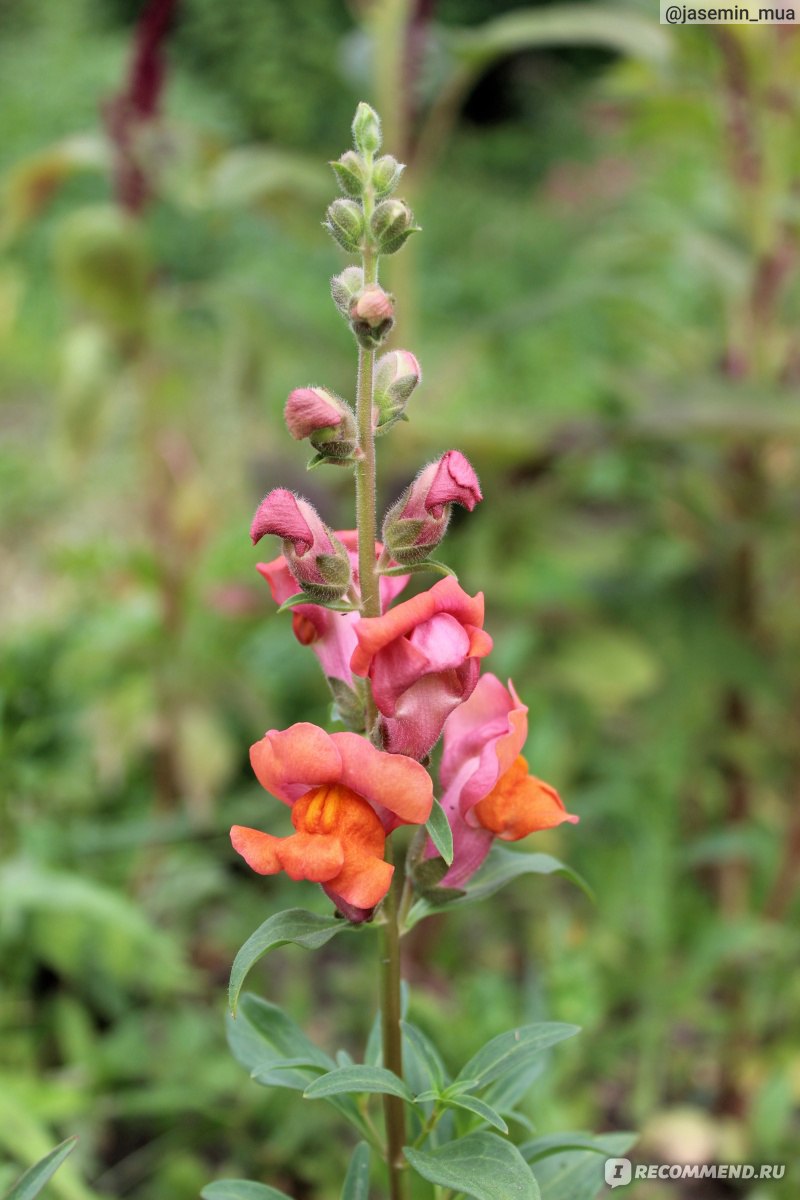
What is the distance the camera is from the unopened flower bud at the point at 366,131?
2.03 feet

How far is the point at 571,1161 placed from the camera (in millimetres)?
744

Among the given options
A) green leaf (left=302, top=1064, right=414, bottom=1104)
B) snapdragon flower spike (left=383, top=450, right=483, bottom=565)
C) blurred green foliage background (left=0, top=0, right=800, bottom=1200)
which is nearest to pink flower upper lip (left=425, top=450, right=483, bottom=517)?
snapdragon flower spike (left=383, top=450, right=483, bottom=565)

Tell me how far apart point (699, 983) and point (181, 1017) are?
696 millimetres

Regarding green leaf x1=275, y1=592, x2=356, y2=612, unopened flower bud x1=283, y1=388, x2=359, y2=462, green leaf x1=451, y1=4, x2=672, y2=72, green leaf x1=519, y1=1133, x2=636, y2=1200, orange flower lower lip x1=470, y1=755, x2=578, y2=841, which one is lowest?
green leaf x1=519, y1=1133, x2=636, y2=1200

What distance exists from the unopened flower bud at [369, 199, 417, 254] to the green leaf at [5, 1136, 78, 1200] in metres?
0.52

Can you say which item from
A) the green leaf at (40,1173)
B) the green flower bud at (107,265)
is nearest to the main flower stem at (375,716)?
the green leaf at (40,1173)

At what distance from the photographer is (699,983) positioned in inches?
59.6

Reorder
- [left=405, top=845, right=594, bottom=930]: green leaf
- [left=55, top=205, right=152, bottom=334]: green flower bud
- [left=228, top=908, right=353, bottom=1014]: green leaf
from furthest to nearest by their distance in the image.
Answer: [left=55, top=205, right=152, bottom=334]: green flower bud, [left=405, top=845, right=594, bottom=930]: green leaf, [left=228, top=908, right=353, bottom=1014]: green leaf

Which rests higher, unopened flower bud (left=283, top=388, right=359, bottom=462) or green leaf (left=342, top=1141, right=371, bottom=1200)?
unopened flower bud (left=283, top=388, right=359, bottom=462)

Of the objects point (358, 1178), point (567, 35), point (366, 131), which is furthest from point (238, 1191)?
point (567, 35)

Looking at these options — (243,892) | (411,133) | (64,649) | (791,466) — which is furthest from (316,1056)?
(411,133)

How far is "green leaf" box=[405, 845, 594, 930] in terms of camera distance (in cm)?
67

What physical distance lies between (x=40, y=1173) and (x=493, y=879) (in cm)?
30

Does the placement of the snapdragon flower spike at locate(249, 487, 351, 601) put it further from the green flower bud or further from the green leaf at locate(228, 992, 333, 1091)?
the green flower bud
